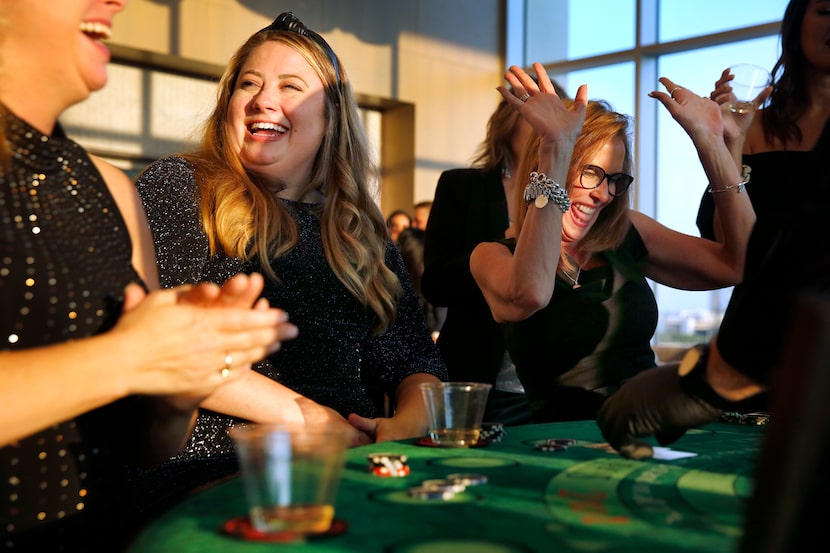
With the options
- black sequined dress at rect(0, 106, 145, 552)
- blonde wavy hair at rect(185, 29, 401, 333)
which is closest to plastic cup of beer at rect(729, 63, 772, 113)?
blonde wavy hair at rect(185, 29, 401, 333)

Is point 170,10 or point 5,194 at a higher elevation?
point 170,10

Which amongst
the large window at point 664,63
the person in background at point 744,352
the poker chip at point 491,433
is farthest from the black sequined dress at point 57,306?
the large window at point 664,63

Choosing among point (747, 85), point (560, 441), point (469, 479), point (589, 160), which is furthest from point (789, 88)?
point (469, 479)

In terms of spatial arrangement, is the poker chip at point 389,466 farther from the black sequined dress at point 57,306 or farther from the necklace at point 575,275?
the necklace at point 575,275

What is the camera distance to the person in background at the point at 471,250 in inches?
111

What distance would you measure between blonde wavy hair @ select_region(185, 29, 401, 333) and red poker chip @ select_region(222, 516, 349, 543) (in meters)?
1.25

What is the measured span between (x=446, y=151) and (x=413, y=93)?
790 millimetres

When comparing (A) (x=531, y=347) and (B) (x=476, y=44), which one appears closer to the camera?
(A) (x=531, y=347)

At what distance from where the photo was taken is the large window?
878 centimetres

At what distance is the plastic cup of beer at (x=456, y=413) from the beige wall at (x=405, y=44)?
727 centimetres

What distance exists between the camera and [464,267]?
2.79 meters

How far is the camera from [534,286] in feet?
7.66

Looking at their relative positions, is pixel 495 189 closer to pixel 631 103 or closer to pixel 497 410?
pixel 497 410

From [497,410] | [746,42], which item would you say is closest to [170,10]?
[746,42]
